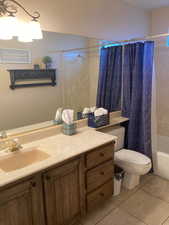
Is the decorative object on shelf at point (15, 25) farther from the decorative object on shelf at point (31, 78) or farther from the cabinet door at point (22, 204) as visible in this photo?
the cabinet door at point (22, 204)

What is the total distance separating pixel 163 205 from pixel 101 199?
782 millimetres

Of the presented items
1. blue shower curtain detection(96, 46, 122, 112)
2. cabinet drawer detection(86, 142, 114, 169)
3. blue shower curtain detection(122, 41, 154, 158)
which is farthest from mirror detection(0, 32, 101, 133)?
cabinet drawer detection(86, 142, 114, 169)

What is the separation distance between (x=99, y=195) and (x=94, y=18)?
221cm

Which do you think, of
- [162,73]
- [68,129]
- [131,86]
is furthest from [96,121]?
[162,73]

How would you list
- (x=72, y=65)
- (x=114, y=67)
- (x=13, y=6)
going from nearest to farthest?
1. (x=13, y=6)
2. (x=72, y=65)
3. (x=114, y=67)

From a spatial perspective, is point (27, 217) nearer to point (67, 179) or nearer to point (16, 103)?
point (67, 179)

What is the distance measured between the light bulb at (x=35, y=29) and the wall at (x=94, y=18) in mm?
187

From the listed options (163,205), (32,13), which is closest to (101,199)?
(163,205)

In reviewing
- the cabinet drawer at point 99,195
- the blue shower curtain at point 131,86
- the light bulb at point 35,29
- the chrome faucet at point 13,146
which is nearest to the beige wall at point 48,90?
the light bulb at point 35,29

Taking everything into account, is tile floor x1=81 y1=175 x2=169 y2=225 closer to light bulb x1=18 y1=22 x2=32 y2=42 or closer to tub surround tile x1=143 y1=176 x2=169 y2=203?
tub surround tile x1=143 y1=176 x2=169 y2=203

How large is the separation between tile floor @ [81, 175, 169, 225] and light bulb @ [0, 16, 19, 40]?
6.60 feet

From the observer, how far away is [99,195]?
197cm

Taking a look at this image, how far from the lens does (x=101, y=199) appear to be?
78.8 inches

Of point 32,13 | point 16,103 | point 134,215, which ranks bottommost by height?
point 134,215
